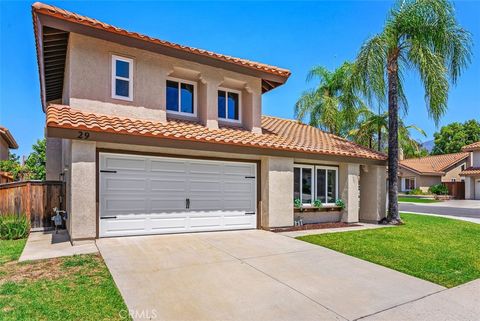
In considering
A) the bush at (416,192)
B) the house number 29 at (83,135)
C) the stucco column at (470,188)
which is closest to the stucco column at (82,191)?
the house number 29 at (83,135)

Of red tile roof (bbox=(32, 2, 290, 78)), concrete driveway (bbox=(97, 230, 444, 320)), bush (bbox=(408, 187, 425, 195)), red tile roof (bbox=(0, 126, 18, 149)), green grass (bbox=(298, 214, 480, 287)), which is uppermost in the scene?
red tile roof (bbox=(32, 2, 290, 78))

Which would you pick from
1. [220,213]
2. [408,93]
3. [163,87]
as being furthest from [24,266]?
[408,93]

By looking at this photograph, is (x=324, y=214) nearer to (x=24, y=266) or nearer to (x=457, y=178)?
(x=24, y=266)

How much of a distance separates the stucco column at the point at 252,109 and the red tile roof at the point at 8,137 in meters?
19.8

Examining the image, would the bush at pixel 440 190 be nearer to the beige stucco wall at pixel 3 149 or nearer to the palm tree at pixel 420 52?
the palm tree at pixel 420 52

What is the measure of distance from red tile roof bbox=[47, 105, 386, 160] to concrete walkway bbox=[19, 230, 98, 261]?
3157mm

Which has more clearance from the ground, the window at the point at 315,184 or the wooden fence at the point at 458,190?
the window at the point at 315,184

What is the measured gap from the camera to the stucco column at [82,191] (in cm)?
801

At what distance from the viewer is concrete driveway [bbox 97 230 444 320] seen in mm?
4496

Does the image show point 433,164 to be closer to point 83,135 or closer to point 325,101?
point 325,101

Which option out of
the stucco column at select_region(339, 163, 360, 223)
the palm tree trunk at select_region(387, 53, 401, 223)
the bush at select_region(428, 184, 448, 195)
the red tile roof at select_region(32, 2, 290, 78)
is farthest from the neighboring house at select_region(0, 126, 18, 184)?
the bush at select_region(428, 184, 448, 195)

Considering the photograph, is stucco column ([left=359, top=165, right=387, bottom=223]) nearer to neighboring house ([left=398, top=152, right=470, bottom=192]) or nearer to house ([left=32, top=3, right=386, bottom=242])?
house ([left=32, top=3, right=386, bottom=242])

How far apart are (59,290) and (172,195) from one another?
16.7 ft

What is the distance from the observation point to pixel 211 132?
1063cm
